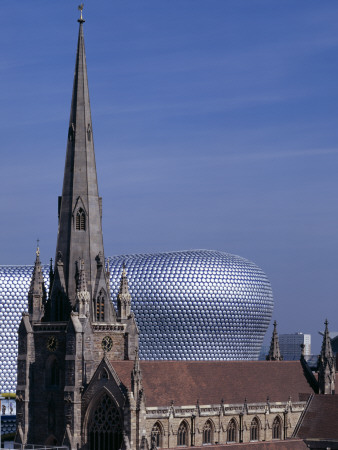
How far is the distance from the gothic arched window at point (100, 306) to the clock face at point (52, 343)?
4.07 meters

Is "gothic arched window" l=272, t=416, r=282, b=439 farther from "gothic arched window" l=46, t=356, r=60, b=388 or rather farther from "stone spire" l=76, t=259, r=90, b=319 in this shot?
"stone spire" l=76, t=259, r=90, b=319

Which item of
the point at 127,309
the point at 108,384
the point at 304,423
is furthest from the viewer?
the point at 304,423

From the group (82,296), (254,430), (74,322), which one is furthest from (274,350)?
(74,322)

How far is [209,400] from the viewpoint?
92.2 meters

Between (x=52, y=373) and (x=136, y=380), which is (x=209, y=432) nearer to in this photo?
(x=136, y=380)

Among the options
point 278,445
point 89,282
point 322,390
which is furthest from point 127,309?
point 322,390

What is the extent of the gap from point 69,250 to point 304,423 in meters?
30.8

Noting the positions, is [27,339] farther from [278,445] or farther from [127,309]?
[278,445]

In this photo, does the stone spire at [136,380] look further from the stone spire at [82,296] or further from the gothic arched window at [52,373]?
the gothic arched window at [52,373]

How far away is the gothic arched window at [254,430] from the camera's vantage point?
96500mm

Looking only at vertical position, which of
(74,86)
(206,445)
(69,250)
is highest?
(74,86)

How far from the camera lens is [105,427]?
84.4 meters

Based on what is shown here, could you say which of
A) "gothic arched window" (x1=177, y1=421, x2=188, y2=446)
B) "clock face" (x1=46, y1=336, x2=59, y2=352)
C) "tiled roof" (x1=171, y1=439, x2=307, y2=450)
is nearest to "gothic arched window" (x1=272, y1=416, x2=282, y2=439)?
"tiled roof" (x1=171, y1=439, x2=307, y2=450)

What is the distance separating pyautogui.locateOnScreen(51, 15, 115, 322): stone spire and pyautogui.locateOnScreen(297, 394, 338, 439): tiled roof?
79.8ft
